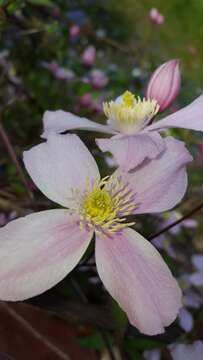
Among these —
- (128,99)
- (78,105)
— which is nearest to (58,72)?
(78,105)

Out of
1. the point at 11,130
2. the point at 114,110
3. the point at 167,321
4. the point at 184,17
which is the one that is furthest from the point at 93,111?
the point at 184,17

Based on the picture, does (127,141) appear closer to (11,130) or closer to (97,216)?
(97,216)

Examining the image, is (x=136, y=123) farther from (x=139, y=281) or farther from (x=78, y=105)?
(x=78, y=105)

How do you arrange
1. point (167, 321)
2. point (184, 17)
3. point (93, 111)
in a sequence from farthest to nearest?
point (184, 17), point (93, 111), point (167, 321)

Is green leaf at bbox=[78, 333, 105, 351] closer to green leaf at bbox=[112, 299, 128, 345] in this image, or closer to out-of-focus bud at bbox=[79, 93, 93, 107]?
green leaf at bbox=[112, 299, 128, 345]

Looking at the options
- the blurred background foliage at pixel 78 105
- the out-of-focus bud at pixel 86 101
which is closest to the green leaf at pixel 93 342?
the blurred background foliage at pixel 78 105

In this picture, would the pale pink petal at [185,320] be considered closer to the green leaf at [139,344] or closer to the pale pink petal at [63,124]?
the green leaf at [139,344]

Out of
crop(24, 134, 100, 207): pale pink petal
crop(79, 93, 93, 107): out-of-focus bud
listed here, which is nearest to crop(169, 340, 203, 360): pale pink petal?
crop(24, 134, 100, 207): pale pink petal
